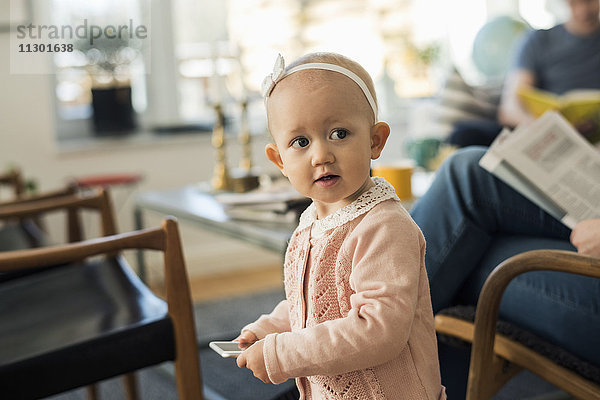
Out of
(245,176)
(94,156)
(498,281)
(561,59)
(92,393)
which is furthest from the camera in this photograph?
(94,156)

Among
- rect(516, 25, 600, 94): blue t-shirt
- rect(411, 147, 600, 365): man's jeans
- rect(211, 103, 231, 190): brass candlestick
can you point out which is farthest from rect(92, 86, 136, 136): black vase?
rect(411, 147, 600, 365): man's jeans

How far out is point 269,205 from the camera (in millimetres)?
1528

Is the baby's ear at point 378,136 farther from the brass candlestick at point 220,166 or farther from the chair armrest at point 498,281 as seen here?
the brass candlestick at point 220,166

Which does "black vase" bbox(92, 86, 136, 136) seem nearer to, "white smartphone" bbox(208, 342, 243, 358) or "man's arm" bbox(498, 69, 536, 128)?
"man's arm" bbox(498, 69, 536, 128)

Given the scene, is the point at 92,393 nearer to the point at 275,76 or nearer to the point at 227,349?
the point at 227,349

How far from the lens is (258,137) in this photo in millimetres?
3285

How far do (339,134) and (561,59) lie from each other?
8.18ft

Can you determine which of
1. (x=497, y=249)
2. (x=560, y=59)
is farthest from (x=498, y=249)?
(x=560, y=59)

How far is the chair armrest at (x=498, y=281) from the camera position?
88cm

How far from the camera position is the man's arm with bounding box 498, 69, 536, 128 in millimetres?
2586

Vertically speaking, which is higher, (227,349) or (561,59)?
(561,59)

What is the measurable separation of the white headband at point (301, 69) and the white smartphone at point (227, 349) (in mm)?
288

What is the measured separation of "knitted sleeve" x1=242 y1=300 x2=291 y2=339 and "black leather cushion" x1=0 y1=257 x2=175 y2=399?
42 centimetres

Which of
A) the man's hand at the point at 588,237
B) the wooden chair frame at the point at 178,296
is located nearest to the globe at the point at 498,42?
the man's hand at the point at 588,237
